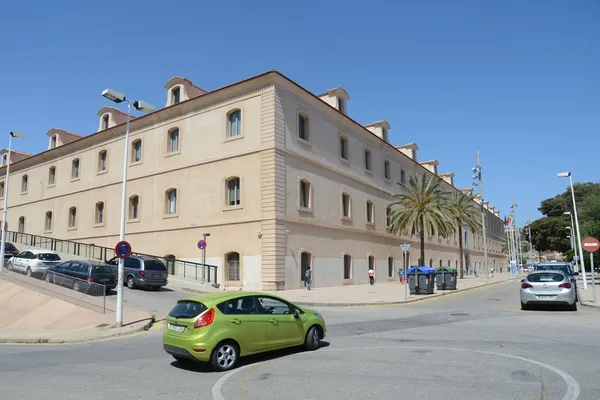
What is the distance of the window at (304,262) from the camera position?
30356mm

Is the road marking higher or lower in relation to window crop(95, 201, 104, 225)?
lower

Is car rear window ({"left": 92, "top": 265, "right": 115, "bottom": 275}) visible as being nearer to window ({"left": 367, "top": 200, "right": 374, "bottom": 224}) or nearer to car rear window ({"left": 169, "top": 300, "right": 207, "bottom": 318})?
car rear window ({"left": 169, "top": 300, "right": 207, "bottom": 318})

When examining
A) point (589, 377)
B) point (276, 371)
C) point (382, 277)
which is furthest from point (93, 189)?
point (589, 377)

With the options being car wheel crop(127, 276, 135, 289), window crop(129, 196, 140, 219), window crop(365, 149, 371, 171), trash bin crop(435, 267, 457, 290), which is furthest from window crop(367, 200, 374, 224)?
car wheel crop(127, 276, 135, 289)

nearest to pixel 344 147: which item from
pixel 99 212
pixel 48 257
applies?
pixel 99 212

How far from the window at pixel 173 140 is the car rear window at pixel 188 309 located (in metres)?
28.0

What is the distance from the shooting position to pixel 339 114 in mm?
36219

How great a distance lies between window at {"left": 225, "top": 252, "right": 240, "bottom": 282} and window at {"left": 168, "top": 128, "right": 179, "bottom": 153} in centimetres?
1021

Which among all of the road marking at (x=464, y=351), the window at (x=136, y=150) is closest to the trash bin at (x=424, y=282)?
the road marking at (x=464, y=351)

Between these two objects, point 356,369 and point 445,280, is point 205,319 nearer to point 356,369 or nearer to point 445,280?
point 356,369

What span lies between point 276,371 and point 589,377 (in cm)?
490

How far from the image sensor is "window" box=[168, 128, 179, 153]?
35344 mm

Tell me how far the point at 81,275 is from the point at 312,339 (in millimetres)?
15494

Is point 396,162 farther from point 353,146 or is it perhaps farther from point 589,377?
point 589,377
